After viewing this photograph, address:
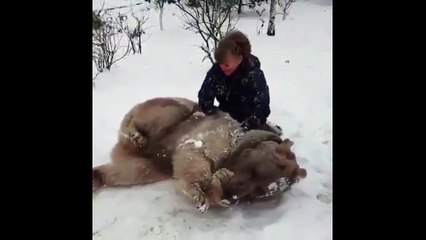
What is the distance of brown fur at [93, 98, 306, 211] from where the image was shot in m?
1.77

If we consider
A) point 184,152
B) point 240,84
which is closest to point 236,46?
point 240,84

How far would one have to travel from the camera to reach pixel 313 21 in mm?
1897

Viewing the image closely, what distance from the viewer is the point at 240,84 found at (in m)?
1.84

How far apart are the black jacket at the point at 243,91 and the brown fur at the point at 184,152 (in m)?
0.04

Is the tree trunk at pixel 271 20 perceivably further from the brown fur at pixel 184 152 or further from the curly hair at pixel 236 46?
the brown fur at pixel 184 152

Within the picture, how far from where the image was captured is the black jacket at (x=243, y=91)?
72.4 inches

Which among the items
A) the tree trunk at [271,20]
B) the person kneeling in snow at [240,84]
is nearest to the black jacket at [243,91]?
the person kneeling in snow at [240,84]

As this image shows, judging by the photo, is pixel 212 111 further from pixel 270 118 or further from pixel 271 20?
pixel 271 20

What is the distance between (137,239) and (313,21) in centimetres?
86

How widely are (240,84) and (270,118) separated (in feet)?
0.46

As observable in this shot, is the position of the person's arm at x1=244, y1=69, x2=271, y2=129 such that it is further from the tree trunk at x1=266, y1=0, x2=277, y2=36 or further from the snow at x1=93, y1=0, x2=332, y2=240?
the tree trunk at x1=266, y1=0, x2=277, y2=36

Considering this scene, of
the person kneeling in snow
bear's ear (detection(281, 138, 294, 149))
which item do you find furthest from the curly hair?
bear's ear (detection(281, 138, 294, 149))
